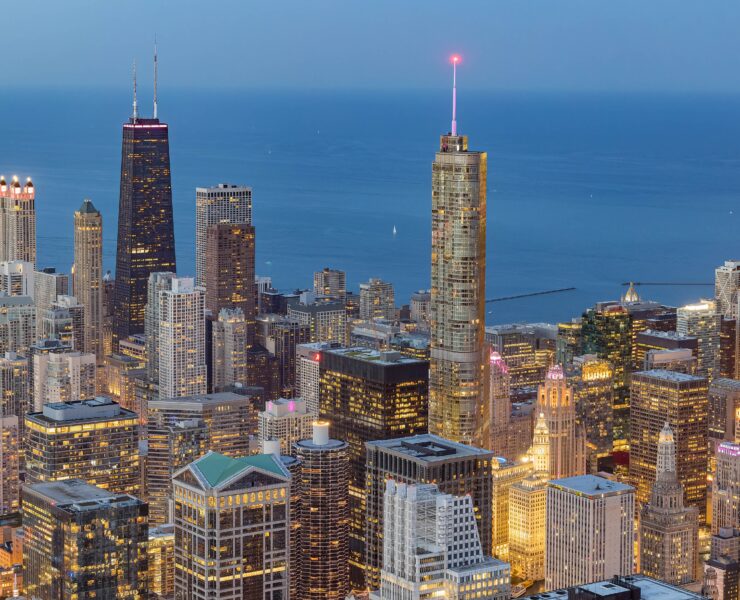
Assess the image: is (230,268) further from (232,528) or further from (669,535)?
(232,528)

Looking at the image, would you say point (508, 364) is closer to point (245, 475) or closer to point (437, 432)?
point (437, 432)

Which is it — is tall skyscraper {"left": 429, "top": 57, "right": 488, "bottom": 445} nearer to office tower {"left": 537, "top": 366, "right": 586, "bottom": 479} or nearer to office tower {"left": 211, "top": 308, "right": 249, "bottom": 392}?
office tower {"left": 537, "top": 366, "right": 586, "bottom": 479}

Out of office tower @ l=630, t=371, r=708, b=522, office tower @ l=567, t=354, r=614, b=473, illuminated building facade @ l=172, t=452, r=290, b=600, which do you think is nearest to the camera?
illuminated building facade @ l=172, t=452, r=290, b=600

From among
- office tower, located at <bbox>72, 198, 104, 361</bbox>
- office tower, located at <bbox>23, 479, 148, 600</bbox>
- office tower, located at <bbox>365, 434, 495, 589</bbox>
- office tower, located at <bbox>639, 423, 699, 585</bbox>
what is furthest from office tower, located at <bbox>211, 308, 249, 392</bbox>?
office tower, located at <bbox>23, 479, 148, 600</bbox>

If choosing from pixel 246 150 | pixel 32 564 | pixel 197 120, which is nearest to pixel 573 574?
pixel 32 564

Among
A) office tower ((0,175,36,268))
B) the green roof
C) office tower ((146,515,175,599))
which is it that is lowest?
office tower ((146,515,175,599))

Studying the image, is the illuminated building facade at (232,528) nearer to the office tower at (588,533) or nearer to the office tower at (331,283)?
the office tower at (588,533)

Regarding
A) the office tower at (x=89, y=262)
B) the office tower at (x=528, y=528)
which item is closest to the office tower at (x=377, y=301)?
the office tower at (x=89, y=262)

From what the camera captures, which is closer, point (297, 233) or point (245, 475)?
point (245, 475)
